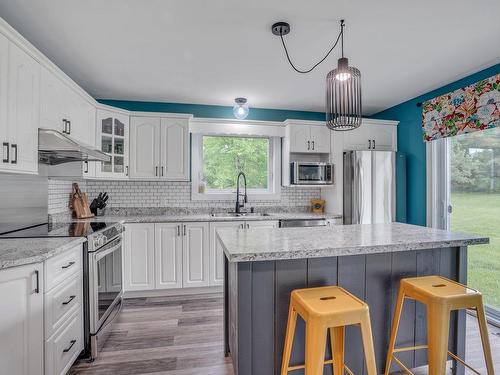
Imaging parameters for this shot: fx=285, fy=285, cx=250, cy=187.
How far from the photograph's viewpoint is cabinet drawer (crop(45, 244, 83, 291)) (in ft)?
5.33

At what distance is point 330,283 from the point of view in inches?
67.8

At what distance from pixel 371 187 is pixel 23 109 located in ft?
11.6

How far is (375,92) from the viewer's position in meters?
3.53

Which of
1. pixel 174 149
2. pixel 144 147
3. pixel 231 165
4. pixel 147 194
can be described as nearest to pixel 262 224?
pixel 231 165

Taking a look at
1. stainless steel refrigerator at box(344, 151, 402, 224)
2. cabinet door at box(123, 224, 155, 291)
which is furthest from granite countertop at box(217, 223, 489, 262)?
cabinet door at box(123, 224, 155, 291)

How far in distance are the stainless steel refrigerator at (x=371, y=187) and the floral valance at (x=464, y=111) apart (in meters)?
0.57

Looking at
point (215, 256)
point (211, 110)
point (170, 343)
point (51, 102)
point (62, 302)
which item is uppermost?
point (211, 110)

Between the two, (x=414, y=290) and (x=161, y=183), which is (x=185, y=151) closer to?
(x=161, y=183)

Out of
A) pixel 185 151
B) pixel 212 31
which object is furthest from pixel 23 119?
pixel 185 151

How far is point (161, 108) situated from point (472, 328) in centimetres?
420

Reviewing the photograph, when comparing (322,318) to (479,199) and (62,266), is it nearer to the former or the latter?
(62,266)

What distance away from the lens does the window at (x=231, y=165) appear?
4.03 meters

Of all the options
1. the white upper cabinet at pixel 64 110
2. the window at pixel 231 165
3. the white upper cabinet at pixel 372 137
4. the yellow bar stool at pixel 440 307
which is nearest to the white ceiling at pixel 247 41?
the white upper cabinet at pixel 64 110

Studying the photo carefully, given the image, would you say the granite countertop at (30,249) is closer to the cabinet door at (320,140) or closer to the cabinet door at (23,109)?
the cabinet door at (23,109)
